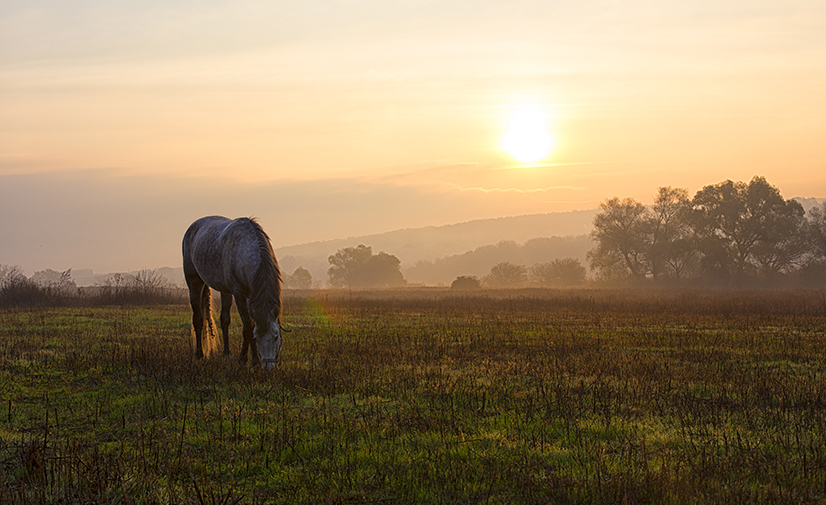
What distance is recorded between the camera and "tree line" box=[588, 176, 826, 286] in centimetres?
6562

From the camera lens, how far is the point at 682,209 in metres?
72.1

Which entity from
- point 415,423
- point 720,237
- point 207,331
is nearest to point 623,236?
point 720,237

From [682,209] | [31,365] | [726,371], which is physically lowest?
[726,371]

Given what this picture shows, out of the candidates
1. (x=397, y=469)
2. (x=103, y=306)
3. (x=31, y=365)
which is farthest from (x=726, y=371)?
(x=103, y=306)

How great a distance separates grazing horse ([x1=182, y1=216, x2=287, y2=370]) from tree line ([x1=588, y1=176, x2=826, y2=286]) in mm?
66727

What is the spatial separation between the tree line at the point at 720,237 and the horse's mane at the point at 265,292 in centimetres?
6747

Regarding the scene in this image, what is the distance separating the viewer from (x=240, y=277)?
427 inches

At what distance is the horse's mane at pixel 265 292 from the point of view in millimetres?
9930

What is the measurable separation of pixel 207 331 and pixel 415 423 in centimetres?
730

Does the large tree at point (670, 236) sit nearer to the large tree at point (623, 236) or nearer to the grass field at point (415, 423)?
the large tree at point (623, 236)

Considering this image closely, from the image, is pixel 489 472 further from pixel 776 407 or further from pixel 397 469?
pixel 776 407

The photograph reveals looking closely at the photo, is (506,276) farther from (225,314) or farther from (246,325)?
(246,325)

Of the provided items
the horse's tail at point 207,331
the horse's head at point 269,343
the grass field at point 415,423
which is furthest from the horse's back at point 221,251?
the grass field at point 415,423

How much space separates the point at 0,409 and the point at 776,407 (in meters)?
10.7
